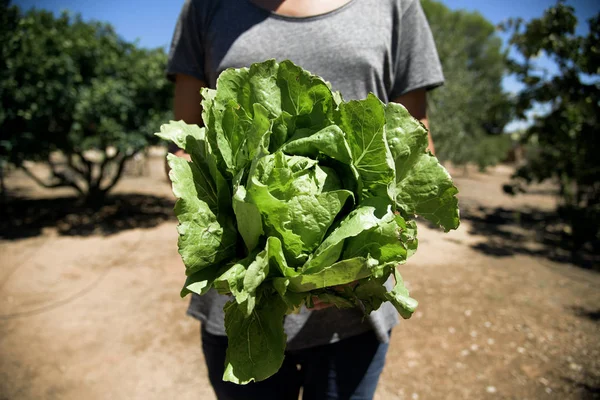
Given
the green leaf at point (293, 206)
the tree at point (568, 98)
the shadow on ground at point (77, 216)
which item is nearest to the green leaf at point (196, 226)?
the green leaf at point (293, 206)

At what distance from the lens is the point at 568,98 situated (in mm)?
7629

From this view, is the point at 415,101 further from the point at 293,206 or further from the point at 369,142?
the point at 293,206

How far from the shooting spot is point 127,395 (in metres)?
3.67

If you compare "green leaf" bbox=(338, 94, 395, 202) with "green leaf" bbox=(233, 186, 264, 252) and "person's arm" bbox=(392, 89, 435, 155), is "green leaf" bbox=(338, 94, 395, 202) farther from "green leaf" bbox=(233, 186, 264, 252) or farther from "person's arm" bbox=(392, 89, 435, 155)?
"person's arm" bbox=(392, 89, 435, 155)

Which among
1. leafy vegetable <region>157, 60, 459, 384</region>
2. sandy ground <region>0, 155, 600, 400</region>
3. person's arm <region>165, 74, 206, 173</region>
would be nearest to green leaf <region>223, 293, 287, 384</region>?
leafy vegetable <region>157, 60, 459, 384</region>

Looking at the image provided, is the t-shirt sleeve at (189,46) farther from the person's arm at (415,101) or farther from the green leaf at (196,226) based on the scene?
the person's arm at (415,101)

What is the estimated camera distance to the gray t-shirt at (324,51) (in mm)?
1425

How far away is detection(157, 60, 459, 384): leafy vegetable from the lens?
967 mm

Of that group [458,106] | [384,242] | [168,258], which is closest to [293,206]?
[384,242]

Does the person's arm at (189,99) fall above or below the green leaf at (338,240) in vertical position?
above

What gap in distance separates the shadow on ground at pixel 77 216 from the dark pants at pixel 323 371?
8.66 metres

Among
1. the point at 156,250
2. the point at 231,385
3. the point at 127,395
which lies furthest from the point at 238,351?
the point at 156,250

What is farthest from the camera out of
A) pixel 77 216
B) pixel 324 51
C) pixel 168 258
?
pixel 77 216

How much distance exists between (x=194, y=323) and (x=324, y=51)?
441 cm
